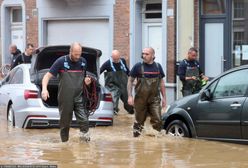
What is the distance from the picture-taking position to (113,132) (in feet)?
43.9

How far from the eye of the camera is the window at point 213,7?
1869 cm

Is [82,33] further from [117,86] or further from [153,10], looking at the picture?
[117,86]

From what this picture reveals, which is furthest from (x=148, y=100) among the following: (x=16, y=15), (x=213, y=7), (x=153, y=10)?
(x=16, y=15)

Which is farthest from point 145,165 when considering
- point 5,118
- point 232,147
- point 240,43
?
point 240,43

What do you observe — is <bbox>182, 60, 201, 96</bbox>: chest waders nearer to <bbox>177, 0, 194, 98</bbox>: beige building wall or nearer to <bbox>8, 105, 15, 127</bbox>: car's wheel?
<bbox>177, 0, 194, 98</bbox>: beige building wall

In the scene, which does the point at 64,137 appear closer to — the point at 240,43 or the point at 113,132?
the point at 113,132

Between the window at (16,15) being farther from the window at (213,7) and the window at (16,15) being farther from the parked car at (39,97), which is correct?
the parked car at (39,97)

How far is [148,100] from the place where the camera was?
12148 mm

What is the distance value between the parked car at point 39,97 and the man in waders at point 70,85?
2.12 meters

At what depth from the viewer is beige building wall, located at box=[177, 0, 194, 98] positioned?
19.0 m

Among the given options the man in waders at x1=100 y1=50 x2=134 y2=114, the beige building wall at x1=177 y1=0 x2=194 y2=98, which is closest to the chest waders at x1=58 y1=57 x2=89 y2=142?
the man in waders at x1=100 y1=50 x2=134 y2=114

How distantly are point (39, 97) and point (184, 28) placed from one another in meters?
6.83

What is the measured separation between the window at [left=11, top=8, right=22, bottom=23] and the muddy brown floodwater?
11914 mm

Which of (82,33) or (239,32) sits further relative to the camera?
(82,33)
